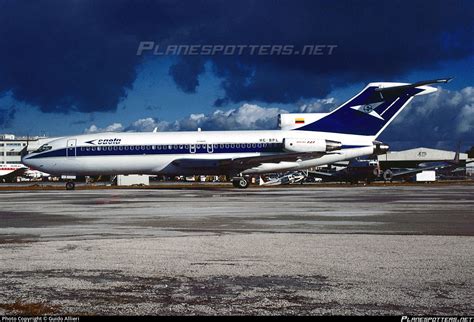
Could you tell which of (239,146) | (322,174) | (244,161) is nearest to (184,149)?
(239,146)

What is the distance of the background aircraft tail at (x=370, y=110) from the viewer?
43.4m

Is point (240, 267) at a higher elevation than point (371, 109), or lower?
lower

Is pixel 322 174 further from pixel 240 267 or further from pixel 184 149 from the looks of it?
pixel 240 267

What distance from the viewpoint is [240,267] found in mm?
8641

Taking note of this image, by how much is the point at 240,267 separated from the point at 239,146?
33936mm

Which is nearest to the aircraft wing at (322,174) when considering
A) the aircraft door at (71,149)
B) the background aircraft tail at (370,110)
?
the background aircraft tail at (370,110)

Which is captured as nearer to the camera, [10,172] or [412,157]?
[10,172]

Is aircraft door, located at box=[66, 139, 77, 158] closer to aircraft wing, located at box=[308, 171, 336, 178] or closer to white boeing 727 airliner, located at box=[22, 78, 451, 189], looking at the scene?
white boeing 727 airliner, located at box=[22, 78, 451, 189]

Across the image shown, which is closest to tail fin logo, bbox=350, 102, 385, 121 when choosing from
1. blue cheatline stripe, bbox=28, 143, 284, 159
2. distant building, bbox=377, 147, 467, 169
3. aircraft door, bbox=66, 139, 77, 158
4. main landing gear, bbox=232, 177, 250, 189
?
blue cheatline stripe, bbox=28, 143, 284, 159

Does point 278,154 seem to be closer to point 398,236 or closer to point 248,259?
point 398,236

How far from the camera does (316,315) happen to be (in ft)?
19.0

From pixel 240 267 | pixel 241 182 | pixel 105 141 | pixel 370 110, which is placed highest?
pixel 370 110

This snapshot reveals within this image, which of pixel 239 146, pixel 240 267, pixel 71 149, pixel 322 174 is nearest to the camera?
pixel 240 267

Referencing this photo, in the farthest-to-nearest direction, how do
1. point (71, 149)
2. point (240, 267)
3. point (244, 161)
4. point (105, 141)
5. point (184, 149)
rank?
point (71, 149)
point (105, 141)
point (184, 149)
point (244, 161)
point (240, 267)
